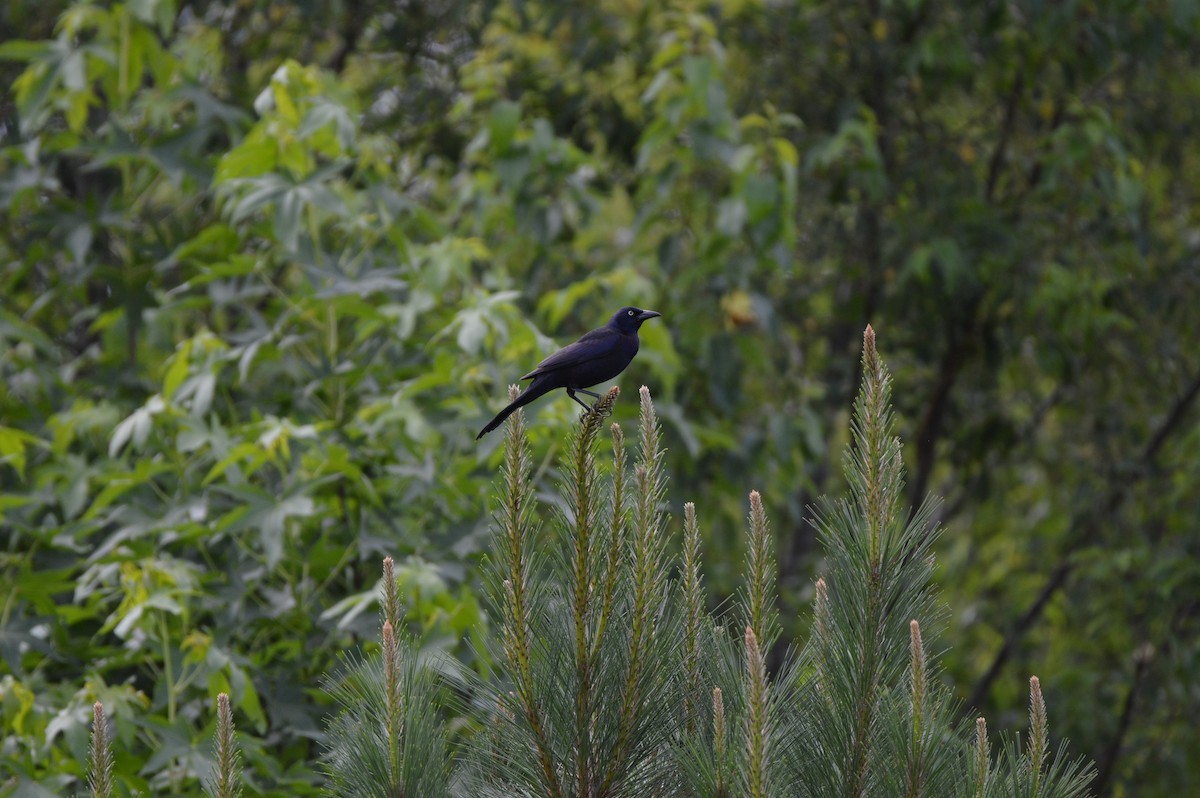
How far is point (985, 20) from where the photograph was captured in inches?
317

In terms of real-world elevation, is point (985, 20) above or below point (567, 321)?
above

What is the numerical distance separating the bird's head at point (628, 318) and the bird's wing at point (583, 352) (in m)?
0.24

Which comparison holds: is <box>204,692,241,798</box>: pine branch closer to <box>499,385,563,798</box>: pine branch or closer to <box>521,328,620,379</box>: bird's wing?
<box>499,385,563,798</box>: pine branch

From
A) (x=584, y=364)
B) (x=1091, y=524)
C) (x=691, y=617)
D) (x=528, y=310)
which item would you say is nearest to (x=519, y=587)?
(x=691, y=617)

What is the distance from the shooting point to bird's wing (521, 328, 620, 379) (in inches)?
159

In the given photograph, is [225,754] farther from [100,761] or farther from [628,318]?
[628,318]

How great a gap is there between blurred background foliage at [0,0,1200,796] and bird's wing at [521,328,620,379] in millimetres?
817

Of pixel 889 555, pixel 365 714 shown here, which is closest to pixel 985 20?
pixel 889 555

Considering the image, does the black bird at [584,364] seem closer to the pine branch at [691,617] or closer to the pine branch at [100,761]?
the pine branch at [691,617]

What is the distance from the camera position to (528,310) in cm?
748

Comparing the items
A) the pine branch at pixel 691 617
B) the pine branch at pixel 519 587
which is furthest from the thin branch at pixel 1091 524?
the pine branch at pixel 519 587

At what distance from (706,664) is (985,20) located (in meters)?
6.17

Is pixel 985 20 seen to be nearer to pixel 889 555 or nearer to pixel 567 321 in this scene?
pixel 567 321

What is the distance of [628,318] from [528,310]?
2.93 m
